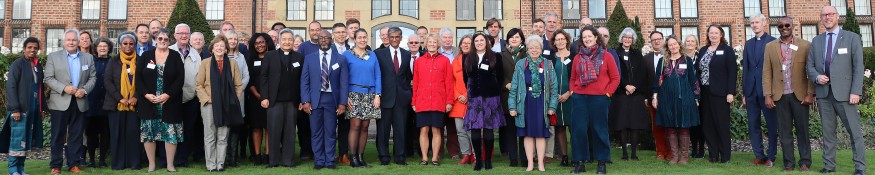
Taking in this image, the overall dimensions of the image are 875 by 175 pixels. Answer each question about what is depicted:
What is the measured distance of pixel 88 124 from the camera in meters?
7.72

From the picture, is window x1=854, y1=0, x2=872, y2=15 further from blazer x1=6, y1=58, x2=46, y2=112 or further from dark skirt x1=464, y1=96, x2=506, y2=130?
blazer x1=6, y1=58, x2=46, y2=112

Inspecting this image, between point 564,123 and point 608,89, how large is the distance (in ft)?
1.94

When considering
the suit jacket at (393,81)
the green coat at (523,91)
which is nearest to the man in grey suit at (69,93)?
the suit jacket at (393,81)

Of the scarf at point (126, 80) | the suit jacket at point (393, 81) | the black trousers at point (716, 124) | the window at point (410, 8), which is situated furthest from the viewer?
the window at point (410, 8)

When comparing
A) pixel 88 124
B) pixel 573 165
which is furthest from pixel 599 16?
pixel 88 124

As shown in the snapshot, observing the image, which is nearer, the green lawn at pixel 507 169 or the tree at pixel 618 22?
the green lawn at pixel 507 169

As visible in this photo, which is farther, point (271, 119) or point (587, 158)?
point (271, 119)

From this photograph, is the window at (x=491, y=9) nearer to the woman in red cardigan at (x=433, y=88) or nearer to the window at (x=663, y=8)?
the window at (x=663, y=8)

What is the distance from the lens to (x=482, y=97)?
279 inches

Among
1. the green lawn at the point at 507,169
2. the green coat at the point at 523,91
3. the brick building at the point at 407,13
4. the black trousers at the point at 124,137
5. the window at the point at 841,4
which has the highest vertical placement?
the window at the point at 841,4

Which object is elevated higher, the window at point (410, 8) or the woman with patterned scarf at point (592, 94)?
the window at point (410, 8)

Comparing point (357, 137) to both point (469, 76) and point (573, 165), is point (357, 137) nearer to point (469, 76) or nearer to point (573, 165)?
point (469, 76)

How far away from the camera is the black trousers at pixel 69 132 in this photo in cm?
705

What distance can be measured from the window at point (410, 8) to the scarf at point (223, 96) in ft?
47.6
